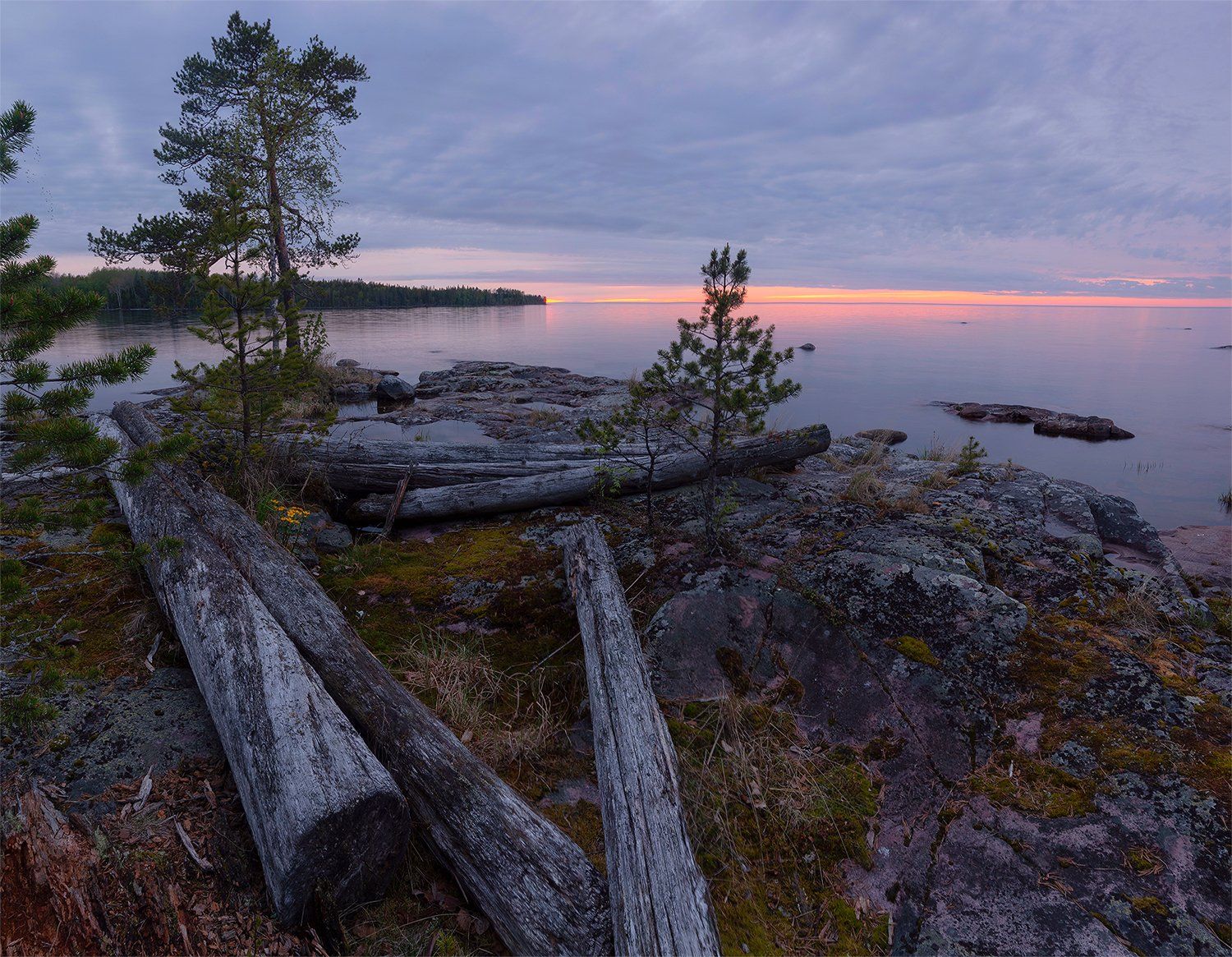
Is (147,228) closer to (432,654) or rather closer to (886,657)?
(432,654)

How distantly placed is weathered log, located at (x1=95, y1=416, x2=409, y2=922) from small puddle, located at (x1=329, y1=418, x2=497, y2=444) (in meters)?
10.7

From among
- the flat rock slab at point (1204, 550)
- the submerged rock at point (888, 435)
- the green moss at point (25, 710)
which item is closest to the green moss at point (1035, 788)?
the green moss at point (25, 710)

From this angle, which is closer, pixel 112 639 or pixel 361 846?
pixel 361 846

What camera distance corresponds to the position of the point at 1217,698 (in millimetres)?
4039

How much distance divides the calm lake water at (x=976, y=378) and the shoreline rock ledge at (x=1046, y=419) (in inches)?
25.6

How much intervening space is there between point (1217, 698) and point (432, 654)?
5524 mm

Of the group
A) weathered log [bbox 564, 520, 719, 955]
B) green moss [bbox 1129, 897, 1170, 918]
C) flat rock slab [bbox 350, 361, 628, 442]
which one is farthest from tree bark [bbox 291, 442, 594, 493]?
green moss [bbox 1129, 897, 1170, 918]

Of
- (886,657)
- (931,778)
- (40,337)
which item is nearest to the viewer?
(40,337)

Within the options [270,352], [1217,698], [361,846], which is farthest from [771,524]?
[270,352]

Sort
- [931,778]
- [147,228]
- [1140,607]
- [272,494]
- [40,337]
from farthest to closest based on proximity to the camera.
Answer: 1. [147,228]
2. [272,494]
3. [1140,607]
4. [931,778]
5. [40,337]

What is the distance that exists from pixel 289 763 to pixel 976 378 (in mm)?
43112

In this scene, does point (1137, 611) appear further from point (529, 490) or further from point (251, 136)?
point (251, 136)

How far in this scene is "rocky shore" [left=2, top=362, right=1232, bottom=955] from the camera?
2.98 meters

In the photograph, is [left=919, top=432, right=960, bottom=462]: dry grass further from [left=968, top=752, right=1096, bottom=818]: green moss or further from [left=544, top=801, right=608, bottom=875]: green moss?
[left=544, top=801, right=608, bottom=875]: green moss
